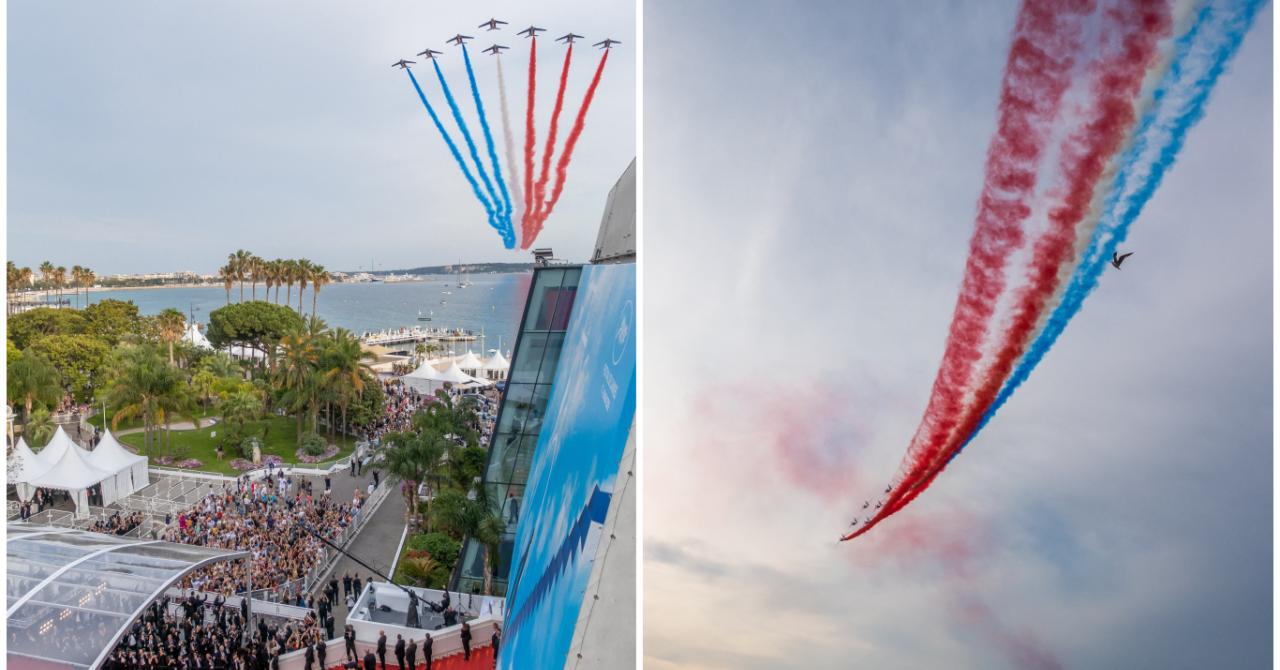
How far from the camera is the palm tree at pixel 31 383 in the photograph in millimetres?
15391

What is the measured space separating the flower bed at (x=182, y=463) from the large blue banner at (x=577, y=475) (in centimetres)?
1256

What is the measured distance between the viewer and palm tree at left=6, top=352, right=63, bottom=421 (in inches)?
606

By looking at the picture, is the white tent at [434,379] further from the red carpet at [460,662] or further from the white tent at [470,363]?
the red carpet at [460,662]

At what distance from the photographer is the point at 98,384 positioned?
18984 millimetres

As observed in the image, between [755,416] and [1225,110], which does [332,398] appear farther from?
[1225,110]

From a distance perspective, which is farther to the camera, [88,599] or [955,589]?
[88,599]

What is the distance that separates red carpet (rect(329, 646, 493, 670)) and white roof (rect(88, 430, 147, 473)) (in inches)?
301

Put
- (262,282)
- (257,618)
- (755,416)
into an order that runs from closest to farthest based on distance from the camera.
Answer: (755,416) < (257,618) < (262,282)

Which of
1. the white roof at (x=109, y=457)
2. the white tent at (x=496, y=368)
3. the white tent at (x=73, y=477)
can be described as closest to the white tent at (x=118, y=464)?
the white roof at (x=109, y=457)

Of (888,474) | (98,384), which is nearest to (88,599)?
(888,474)

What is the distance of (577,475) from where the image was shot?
3.04 meters

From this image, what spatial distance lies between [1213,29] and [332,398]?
1712cm

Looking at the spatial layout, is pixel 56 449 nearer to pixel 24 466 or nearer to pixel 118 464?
pixel 24 466

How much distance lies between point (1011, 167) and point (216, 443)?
17389 millimetres
